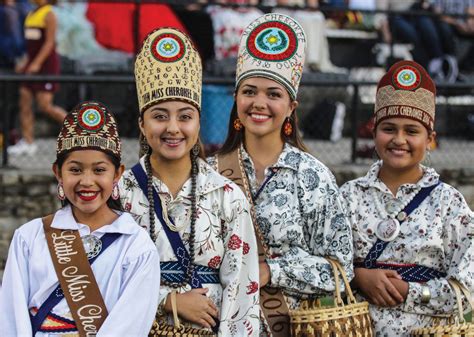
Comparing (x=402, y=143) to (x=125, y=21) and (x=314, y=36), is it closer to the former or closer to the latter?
(x=125, y=21)

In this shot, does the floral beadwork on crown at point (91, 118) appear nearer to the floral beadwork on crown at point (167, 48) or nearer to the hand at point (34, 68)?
the floral beadwork on crown at point (167, 48)

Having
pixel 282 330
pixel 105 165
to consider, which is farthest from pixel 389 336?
pixel 105 165

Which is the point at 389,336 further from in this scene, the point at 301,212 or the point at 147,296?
the point at 147,296

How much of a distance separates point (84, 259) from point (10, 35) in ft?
25.4

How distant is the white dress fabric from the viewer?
480cm

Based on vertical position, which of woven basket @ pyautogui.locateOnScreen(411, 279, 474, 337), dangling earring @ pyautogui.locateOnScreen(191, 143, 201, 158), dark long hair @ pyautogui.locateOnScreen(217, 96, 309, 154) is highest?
dark long hair @ pyautogui.locateOnScreen(217, 96, 309, 154)

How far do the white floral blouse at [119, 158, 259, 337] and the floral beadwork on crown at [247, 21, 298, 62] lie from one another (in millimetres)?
730

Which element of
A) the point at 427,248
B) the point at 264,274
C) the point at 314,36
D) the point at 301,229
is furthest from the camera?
the point at 314,36

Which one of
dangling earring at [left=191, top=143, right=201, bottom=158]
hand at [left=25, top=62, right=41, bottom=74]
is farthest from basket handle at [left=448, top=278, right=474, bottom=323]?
hand at [left=25, top=62, right=41, bottom=74]

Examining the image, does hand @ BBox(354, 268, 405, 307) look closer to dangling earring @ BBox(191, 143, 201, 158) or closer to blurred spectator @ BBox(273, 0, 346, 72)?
dangling earring @ BBox(191, 143, 201, 158)

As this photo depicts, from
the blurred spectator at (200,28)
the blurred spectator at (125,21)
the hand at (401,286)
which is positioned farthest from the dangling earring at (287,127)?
the blurred spectator at (200,28)

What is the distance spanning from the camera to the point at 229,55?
37.1 feet

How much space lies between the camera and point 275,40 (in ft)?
18.2

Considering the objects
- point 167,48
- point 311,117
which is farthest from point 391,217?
point 311,117
